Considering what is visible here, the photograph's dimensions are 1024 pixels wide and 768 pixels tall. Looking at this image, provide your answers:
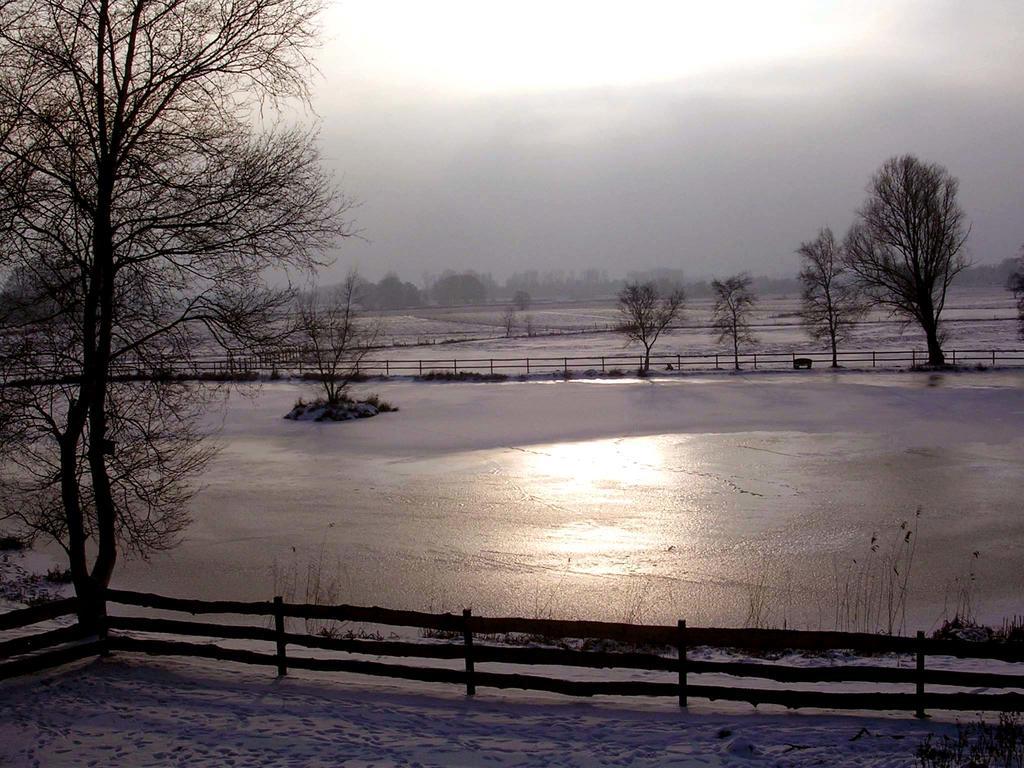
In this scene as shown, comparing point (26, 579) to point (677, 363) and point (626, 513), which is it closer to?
point (626, 513)

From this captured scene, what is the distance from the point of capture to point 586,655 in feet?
28.1

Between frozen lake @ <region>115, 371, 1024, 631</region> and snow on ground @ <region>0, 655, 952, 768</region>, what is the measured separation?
13.2 feet

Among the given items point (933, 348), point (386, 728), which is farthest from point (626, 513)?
point (933, 348)

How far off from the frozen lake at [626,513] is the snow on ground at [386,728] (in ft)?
13.2

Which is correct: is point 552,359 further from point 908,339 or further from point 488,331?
point 488,331

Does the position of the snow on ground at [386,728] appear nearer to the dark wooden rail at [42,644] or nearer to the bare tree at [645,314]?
the dark wooden rail at [42,644]

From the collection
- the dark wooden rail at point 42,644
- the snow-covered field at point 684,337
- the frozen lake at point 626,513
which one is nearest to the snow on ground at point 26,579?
the frozen lake at point 626,513

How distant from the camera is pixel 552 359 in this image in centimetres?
6222

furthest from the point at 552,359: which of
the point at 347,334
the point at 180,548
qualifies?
the point at 180,548

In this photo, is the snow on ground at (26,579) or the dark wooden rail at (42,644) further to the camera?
the snow on ground at (26,579)

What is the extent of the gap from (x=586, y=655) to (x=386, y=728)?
1996mm

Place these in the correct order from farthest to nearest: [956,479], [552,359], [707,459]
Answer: [552,359]
[707,459]
[956,479]

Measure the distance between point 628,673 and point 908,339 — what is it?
72862 millimetres

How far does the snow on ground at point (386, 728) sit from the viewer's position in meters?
7.14
